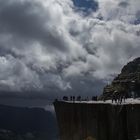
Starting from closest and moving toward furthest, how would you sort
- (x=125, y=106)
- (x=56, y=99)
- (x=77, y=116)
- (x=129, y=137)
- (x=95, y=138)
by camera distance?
(x=129, y=137) → (x=125, y=106) → (x=95, y=138) → (x=77, y=116) → (x=56, y=99)

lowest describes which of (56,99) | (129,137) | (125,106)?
(129,137)

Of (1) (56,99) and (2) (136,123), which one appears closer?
(2) (136,123)

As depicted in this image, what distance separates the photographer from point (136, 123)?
28.1 metres

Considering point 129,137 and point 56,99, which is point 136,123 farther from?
point 56,99

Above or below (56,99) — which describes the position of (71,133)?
below

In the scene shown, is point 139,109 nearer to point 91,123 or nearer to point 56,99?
point 91,123

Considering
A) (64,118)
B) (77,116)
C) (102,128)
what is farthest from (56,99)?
(102,128)

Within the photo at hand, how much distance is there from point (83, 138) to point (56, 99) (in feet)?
42.5

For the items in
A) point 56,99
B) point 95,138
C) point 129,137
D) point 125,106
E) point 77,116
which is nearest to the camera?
point 129,137

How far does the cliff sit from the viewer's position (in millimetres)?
28466

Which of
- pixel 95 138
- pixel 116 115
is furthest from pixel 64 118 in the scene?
pixel 116 115

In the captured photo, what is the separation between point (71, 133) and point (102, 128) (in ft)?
27.3

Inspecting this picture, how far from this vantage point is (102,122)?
3136cm

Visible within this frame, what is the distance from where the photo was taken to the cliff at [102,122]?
2847 centimetres
